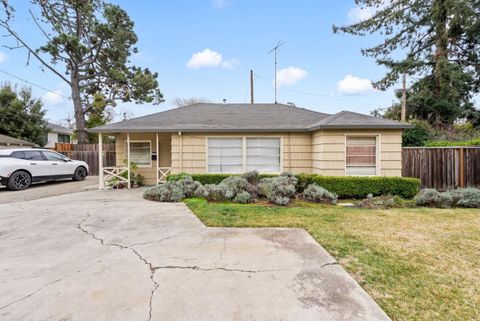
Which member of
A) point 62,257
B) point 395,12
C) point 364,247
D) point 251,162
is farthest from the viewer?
point 395,12

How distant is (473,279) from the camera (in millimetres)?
2695

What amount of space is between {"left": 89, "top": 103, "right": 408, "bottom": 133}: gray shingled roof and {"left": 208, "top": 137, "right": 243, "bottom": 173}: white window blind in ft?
1.82

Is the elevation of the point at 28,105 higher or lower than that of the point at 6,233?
higher

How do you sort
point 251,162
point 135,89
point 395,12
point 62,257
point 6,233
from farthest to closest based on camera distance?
point 135,89
point 395,12
point 251,162
point 6,233
point 62,257

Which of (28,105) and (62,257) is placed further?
(28,105)

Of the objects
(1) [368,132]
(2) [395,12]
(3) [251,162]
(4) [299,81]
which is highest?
(2) [395,12]

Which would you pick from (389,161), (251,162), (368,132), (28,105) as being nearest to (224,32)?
(251,162)

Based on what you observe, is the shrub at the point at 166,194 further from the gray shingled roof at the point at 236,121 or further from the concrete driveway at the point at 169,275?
the gray shingled roof at the point at 236,121

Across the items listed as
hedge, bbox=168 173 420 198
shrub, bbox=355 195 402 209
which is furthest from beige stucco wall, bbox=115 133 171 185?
shrub, bbox=355 195 402 209

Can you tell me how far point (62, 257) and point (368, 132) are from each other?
28.4 ft

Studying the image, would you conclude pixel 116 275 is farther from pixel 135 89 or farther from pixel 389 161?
pixel 135 89

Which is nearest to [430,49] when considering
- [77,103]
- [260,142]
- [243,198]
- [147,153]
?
[260,142]

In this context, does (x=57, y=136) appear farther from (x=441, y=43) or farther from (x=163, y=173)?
(x=441, y=43)

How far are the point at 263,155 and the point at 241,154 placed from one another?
34.2 inches
